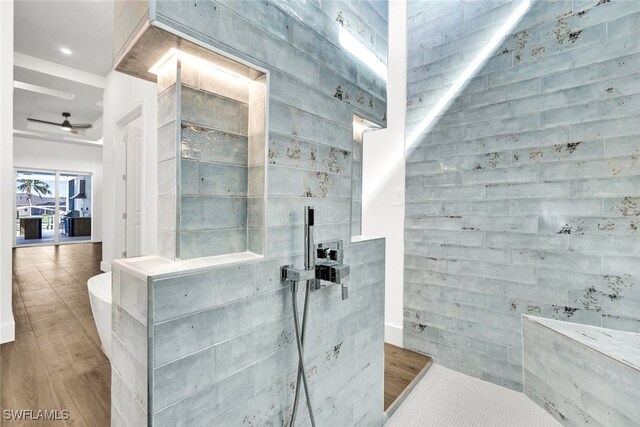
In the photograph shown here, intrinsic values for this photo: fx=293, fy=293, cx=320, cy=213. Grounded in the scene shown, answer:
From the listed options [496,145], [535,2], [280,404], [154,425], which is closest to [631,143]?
[496,145]

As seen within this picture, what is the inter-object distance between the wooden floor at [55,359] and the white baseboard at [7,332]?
5cm

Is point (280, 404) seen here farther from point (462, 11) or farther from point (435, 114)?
point (462, 11)

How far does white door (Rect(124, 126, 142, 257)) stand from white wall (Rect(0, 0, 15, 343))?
193 centimetres

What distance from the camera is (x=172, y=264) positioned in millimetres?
912

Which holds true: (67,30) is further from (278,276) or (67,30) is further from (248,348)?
(248,348)

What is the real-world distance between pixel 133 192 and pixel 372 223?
13.1 ft

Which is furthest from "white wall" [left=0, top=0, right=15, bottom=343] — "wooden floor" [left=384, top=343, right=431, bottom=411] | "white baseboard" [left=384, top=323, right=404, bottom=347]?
"white baseboard" [left=384, top=323, right=404, bottom=347]

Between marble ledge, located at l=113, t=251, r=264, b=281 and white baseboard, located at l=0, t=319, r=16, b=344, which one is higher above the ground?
marble ledge, located at l=113, t=251, r=264, b=281

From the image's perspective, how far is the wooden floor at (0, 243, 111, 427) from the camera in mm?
1713

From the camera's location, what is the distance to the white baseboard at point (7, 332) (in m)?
2.51

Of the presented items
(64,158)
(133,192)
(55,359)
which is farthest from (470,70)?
(64,158)

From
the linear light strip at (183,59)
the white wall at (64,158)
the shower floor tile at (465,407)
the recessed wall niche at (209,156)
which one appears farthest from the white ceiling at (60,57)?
the shower floor tile at (465,407)

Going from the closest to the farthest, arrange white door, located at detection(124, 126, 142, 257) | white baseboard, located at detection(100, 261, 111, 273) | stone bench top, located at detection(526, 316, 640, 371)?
1. stone bench top, located at detection(526, 316, 640, 371)
2. white door, located at detection(124, 126, 142, 257)
3. white baseboard, located at detection(100, 261, 111, 273)

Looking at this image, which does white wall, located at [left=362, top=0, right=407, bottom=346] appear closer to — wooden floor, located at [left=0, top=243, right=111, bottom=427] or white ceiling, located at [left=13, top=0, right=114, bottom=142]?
wooden floor, located at [left=0, top=243, right=111, bottom=427]
